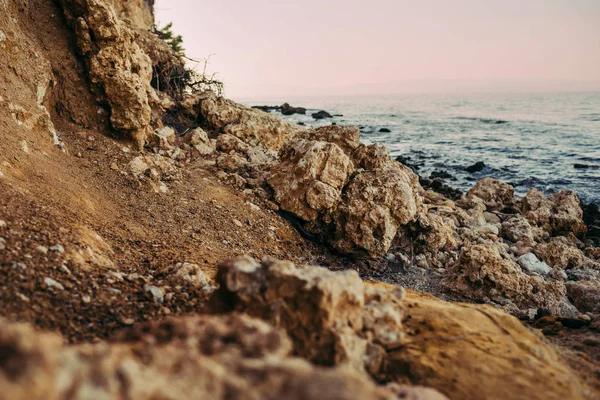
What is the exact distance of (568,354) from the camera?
3.18 m

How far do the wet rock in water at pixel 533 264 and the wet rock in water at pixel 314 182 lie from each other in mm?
3889

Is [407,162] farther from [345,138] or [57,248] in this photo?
[57,248]

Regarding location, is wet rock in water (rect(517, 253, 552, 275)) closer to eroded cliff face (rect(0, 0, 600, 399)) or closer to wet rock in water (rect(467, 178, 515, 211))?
eroded cliff face (rect(0, 0, 600, 399))

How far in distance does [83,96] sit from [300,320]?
6399mm

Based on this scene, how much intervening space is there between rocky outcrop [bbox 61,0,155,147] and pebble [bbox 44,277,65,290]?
15.5 feet

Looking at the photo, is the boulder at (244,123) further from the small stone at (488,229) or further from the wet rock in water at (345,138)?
the small stone at (488,229)

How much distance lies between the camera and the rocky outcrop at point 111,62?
6.60 metres

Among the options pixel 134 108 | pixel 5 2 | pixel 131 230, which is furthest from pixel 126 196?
pixel 5 2

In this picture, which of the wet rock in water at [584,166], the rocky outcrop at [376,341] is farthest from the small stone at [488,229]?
the wet rock in water at [584,166]

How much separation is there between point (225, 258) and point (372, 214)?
2.80m

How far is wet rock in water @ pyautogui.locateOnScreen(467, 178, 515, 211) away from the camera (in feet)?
41.1

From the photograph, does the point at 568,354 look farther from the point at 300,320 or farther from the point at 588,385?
the point at 300,320

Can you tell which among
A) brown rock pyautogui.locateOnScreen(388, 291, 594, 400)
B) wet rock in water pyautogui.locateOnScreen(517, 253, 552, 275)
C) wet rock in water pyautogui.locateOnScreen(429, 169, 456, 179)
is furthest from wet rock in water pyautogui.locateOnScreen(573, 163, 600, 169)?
brown rock pyautogui.locateOnScreen(388, 291, 594, 400)

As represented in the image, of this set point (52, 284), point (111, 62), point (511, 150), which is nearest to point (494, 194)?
point (111, 62)
